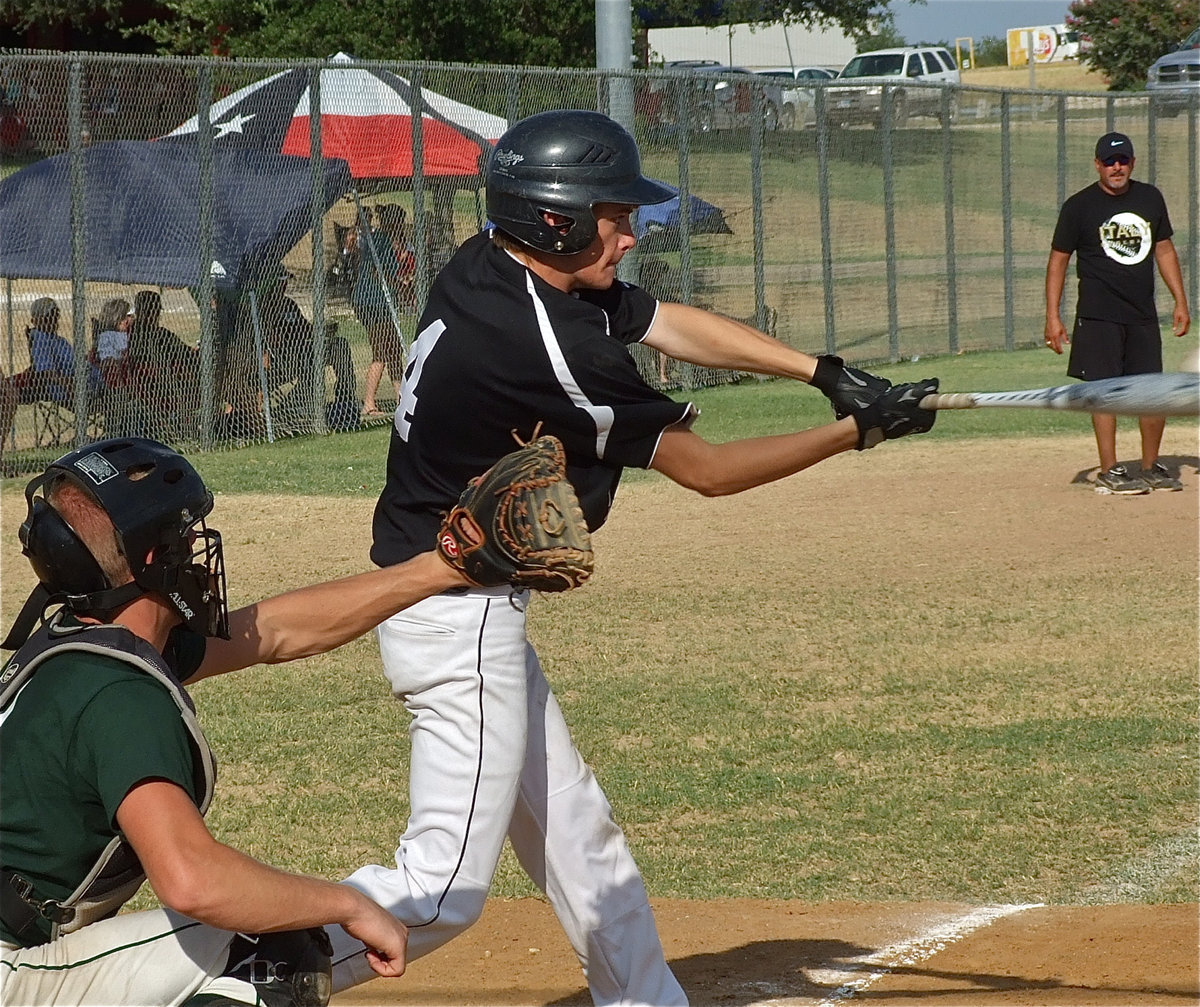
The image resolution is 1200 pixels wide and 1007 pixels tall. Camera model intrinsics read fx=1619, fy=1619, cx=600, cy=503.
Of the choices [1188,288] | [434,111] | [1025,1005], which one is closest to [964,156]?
[1188,288]

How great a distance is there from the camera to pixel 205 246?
12547 millimetres

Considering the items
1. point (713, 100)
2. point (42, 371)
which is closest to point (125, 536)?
point (42, 371)

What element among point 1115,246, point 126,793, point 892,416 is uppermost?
point 1115,246

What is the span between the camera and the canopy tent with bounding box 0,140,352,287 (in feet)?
38.4

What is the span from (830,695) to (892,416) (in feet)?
10.0

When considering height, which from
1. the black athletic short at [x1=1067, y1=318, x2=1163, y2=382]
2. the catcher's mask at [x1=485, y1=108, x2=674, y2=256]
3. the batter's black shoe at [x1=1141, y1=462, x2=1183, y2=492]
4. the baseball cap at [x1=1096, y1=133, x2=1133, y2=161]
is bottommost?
the batter's black shoe at [x1=1141, y1=462, x2=1183, y2=492]

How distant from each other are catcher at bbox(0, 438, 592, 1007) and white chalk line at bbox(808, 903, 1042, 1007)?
1614 millimetres

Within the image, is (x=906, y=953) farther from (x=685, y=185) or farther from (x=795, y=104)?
A: (x=795, y=104)

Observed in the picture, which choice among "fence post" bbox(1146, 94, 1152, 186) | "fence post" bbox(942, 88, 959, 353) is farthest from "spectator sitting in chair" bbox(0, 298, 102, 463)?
"fence post" bbox(1146, 94, 1152, 186)

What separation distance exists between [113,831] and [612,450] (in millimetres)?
1446

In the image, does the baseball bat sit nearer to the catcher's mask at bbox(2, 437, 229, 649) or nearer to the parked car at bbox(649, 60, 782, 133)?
the catcher's mask at bbox(2, 437, 229, 649)

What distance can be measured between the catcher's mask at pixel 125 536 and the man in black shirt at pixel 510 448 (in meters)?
0.81

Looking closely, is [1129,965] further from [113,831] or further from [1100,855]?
[113,831]

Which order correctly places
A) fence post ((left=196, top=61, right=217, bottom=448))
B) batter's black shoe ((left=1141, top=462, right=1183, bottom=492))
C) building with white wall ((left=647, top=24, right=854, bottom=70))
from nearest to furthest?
1. batter's black shoe ((left=1141, top=462, right=1183, bottom=492))
2. fence post ((left=196, top=61, right=217, bottom=448))
3. building with white wall ((left=647, top=24, right=854, bottom=70))
